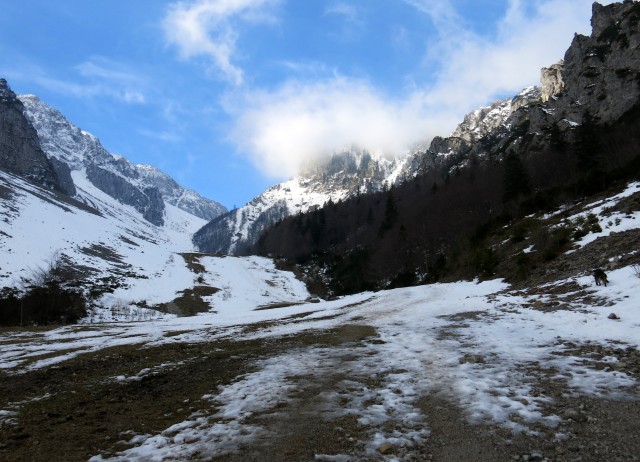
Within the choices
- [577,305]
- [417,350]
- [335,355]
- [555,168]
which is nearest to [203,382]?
[335,355]

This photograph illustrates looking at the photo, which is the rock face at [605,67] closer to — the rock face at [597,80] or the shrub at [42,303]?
the rock face at [597,80]

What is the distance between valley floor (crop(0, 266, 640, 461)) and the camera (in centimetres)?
588

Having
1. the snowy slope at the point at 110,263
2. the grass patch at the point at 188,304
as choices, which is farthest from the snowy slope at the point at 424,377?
the snowy slope at the point at 110,263

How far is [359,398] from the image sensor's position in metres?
8.32

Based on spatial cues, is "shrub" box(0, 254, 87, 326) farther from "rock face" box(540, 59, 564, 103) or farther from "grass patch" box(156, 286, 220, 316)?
"rock face" box(540, 59, 564, 103)

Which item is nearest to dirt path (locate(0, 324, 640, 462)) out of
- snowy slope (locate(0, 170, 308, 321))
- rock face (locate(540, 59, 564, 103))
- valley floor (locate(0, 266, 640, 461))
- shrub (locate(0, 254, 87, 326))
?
valley floor (locate(0, 266, 640, 461))

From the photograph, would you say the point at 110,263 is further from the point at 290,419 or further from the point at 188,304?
the point at 290,419

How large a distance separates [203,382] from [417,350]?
276 inches

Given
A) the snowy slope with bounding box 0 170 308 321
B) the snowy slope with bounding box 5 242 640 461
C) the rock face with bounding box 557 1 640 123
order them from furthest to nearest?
the rock face with bounding box 557 1 640 123, the snowy slope with bounding box 0 170 308 321, the snowy slope with bounding box 5 242 640 461

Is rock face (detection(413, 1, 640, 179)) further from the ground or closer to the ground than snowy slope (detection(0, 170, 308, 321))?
further from the ground

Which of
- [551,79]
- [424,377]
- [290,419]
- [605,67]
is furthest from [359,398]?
[551,79]

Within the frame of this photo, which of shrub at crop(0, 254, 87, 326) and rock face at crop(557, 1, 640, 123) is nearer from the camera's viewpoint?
shrub at crop(0, 254, 87, 326)

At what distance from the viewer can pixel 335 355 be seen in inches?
532

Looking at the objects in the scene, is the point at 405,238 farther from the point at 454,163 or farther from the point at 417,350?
the point at 454,163
